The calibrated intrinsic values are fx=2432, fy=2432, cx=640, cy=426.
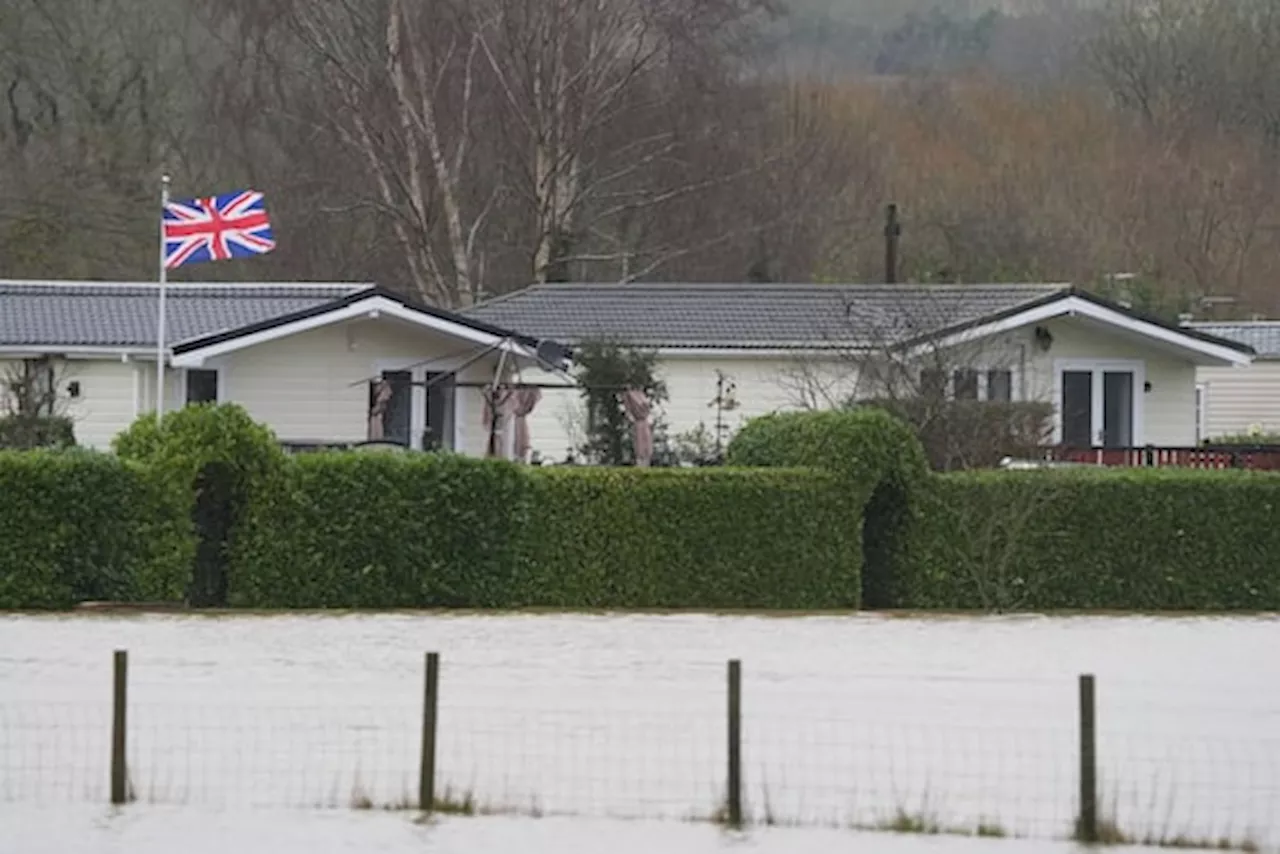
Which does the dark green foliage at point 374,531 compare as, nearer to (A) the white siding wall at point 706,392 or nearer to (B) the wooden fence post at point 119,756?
(A) the white siding wall at point 706,392

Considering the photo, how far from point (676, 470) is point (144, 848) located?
49.6ft

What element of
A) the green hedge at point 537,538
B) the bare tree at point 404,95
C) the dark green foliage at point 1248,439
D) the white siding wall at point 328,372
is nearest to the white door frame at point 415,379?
the white siding wall at point 328,372

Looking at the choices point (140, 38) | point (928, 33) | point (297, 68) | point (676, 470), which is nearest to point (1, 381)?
point (676, 470)

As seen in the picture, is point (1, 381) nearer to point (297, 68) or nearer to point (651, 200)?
point (297, 68)

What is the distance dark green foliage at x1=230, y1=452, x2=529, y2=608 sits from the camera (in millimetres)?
25500

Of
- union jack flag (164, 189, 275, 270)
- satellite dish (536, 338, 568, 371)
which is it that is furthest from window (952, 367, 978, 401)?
union jack flag (164, 189, 275, 270)

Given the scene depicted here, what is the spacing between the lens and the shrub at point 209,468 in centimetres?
2525

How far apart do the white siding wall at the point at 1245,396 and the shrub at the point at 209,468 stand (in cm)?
2956

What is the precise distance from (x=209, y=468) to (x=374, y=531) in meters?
1.84

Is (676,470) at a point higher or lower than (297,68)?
lower

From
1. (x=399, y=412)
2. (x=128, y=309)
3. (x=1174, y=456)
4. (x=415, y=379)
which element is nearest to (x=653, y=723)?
(x=1174, y=456)

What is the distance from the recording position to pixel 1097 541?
27391 millimetres

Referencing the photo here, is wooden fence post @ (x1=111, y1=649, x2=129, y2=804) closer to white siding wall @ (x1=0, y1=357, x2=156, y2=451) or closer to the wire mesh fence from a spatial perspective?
the wire mesh fence

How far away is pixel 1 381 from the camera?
35.3 m
